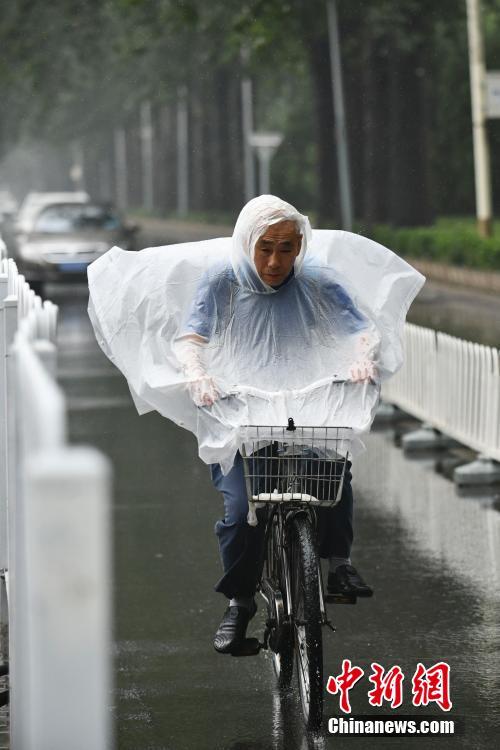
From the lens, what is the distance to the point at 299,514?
5.50m

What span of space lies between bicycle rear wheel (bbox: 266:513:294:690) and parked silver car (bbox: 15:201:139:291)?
75.6 feet

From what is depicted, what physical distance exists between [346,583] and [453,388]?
6.14 meters

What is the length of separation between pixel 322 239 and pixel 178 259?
20.6 inches

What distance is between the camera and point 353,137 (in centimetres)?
4503

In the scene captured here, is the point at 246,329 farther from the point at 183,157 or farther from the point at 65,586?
the point at 183,157

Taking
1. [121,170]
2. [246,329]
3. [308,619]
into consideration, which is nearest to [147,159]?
[121,170]

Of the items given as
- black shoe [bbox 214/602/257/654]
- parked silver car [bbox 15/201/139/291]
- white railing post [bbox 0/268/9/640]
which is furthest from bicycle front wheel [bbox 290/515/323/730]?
parked silver car [bbox 15/201/139/291]

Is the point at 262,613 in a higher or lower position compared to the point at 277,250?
lower

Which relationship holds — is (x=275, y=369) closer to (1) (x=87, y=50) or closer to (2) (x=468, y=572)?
(2) (x=468, y=572)

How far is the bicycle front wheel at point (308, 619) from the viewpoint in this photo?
17.1ft

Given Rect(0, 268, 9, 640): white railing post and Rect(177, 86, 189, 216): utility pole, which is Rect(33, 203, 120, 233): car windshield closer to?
Rect(0, 268, 9, 640): white railing post

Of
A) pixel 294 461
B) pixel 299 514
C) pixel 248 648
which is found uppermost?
pixel 294 461

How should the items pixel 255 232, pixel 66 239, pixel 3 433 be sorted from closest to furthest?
pixel 255 232, pixel 3 433, pixel 66 239

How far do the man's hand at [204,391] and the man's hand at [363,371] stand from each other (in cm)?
45
